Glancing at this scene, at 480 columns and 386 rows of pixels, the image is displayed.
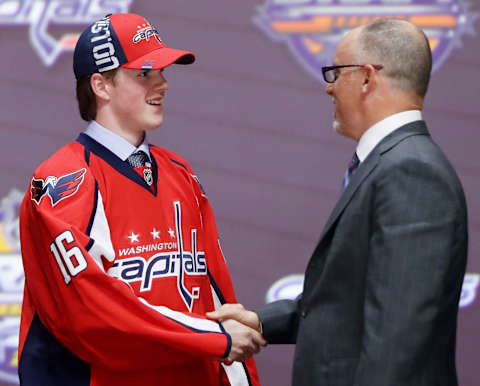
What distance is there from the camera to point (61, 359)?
178cm

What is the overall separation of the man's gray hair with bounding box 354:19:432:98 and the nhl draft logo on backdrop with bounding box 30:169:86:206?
0.74 m

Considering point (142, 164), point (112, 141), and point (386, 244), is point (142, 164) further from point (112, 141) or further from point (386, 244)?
point (386, 244)

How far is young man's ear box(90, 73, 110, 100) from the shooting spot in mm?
1873

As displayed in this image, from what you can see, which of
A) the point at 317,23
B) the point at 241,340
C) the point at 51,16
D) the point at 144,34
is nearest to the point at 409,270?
the point at 241,340

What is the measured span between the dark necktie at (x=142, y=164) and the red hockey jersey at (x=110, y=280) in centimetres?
2

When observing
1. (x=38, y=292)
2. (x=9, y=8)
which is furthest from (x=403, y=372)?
(x=9, y=8)

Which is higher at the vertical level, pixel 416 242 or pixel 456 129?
pixel 416 242

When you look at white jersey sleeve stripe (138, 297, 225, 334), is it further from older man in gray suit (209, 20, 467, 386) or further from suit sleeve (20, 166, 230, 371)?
older man in gray suit (209, 20, 467, 386)

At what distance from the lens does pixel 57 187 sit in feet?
5.73

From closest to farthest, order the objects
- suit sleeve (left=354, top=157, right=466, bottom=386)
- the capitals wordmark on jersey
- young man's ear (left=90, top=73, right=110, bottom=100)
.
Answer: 1. suit sleeve (left=354, top=157, right=466, bottom=386)
2. the capitals wordmark on jersey
3. young man's ear (left=90, top=73, right=110, bottom=100)

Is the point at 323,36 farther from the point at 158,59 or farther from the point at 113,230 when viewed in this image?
the point at 113,230

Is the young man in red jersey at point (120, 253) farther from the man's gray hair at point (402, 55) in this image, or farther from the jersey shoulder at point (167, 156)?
the man's gray hair at point (402, 55)

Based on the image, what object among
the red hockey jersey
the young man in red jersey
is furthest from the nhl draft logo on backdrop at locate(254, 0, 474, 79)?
the red hockey jersey

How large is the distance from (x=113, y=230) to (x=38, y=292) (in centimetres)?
24
